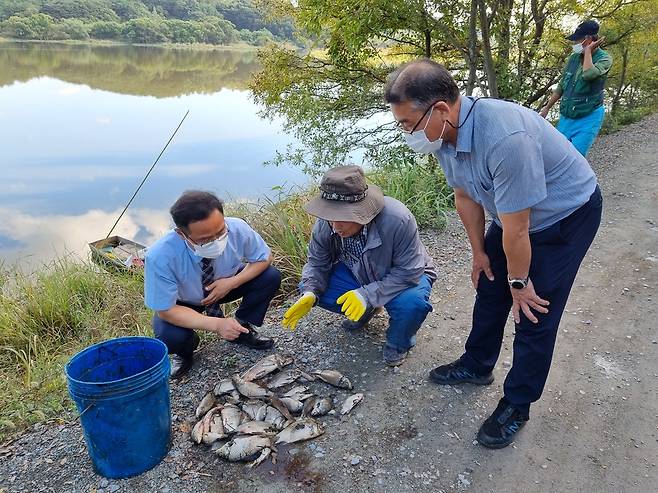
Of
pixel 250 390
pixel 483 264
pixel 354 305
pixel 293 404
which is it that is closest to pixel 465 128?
pixel 483 264

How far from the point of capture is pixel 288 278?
4172 millimetres

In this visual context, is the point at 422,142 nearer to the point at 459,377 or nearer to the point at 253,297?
the point at 459,377

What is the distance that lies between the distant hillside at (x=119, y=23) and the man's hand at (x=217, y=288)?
31.0 meters

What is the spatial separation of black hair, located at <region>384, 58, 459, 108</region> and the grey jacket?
0.96m

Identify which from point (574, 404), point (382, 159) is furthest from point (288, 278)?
point (382, 159)

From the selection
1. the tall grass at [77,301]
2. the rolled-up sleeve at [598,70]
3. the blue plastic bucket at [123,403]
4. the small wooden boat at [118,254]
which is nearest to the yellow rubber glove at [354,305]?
the blue plastic bucket at [123,403]

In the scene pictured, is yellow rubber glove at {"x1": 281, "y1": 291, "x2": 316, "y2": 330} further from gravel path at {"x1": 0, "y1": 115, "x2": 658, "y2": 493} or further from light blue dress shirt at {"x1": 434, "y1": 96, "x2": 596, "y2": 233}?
light blue dress shirt at {"x1": 434, "y1": 96, "x2": 596, "y2": 233}

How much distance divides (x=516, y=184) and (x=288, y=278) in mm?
2722

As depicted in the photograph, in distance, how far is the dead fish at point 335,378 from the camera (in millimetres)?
2727

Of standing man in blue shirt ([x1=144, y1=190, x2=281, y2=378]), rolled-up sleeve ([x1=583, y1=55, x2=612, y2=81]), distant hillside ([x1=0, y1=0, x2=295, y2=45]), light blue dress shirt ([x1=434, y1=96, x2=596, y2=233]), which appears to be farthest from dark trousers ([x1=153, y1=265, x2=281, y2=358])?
distant hillside ([x1=0, y1=0, x2=295, y2=45])

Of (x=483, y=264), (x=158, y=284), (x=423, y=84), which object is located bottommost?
(x=158, y=284)

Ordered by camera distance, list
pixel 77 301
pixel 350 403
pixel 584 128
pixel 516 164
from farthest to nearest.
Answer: pixel 584 128 → pixel 77 301 → pixel 350 403 → pixel 516 164

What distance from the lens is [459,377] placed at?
2.73m

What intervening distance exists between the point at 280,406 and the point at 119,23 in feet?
134
